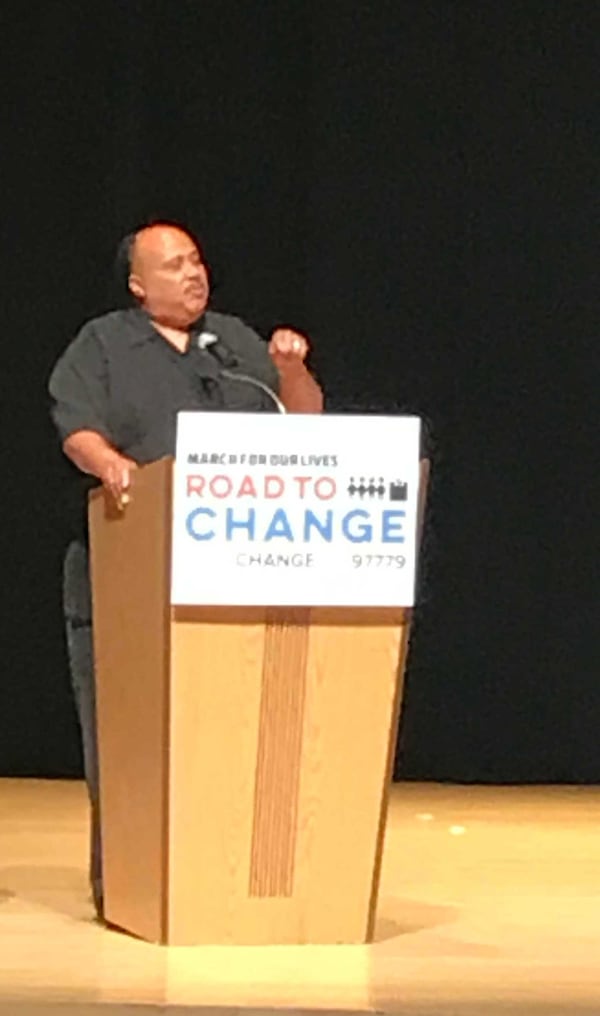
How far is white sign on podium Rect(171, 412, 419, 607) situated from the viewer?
271 centimetres

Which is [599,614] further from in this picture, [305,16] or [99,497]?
[99,497]

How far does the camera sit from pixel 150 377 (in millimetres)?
2980

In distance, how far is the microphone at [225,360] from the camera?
9.81ft

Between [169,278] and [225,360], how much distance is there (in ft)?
0.48

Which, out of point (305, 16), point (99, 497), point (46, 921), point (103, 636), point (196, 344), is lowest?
point (46, 921)

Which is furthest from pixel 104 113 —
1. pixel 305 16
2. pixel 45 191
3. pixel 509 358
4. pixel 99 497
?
pixel 99 497

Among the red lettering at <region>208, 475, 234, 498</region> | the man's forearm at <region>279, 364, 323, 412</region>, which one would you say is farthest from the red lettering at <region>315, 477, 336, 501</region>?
the man's forearm at <region>279, 364, 323, 412</region>

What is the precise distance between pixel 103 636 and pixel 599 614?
215 cm

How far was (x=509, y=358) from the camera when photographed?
15.8ft

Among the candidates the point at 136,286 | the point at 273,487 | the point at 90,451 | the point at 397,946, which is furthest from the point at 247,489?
the point at 397,946

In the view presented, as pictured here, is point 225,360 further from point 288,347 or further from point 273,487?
point 273,487

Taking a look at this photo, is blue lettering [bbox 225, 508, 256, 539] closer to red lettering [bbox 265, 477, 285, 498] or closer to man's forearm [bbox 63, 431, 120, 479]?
red lettering [bbox 265, 477, 285, 498]

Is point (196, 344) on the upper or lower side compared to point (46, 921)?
upper

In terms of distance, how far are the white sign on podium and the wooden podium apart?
0.03 metres
